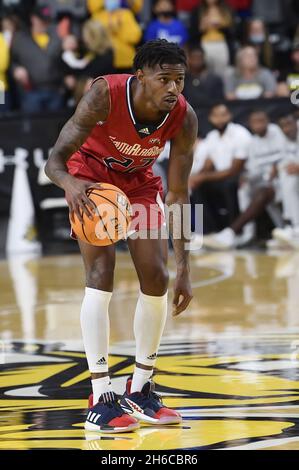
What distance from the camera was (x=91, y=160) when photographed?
6250mm

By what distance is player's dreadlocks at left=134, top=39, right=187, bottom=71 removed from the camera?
589 cm

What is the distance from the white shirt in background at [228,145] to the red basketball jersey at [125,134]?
9705mm

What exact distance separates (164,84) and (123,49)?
1128cm

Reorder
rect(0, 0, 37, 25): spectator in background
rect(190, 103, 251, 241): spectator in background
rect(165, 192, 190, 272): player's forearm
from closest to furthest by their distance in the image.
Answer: rect(165, 192, 190, 272): player's forearm
rect(190, 103, 251, 241): spectator in background
rect(0, 0, 37, 25): spectator in background

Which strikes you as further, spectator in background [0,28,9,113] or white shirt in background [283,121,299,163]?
spectator in background [0,28,9,113]

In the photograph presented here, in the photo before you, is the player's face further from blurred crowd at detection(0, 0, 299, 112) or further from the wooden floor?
blurred crowd at detection(0, 0, 299, 112)

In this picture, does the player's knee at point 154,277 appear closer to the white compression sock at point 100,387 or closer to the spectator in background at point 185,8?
the white compression sock at point 100,387

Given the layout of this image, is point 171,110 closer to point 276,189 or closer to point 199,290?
point 199,290

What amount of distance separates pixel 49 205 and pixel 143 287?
979 cm

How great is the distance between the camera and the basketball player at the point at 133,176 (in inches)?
233

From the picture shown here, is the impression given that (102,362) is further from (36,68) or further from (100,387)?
(36,68)

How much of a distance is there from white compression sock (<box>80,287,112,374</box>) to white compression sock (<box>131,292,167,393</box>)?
10.6 inches

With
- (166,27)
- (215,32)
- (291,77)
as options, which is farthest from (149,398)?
(215,32)

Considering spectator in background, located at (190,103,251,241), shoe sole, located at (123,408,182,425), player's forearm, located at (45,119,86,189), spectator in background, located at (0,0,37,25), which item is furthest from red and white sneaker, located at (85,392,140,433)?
spectator in background, located at (0,0,37,25)
